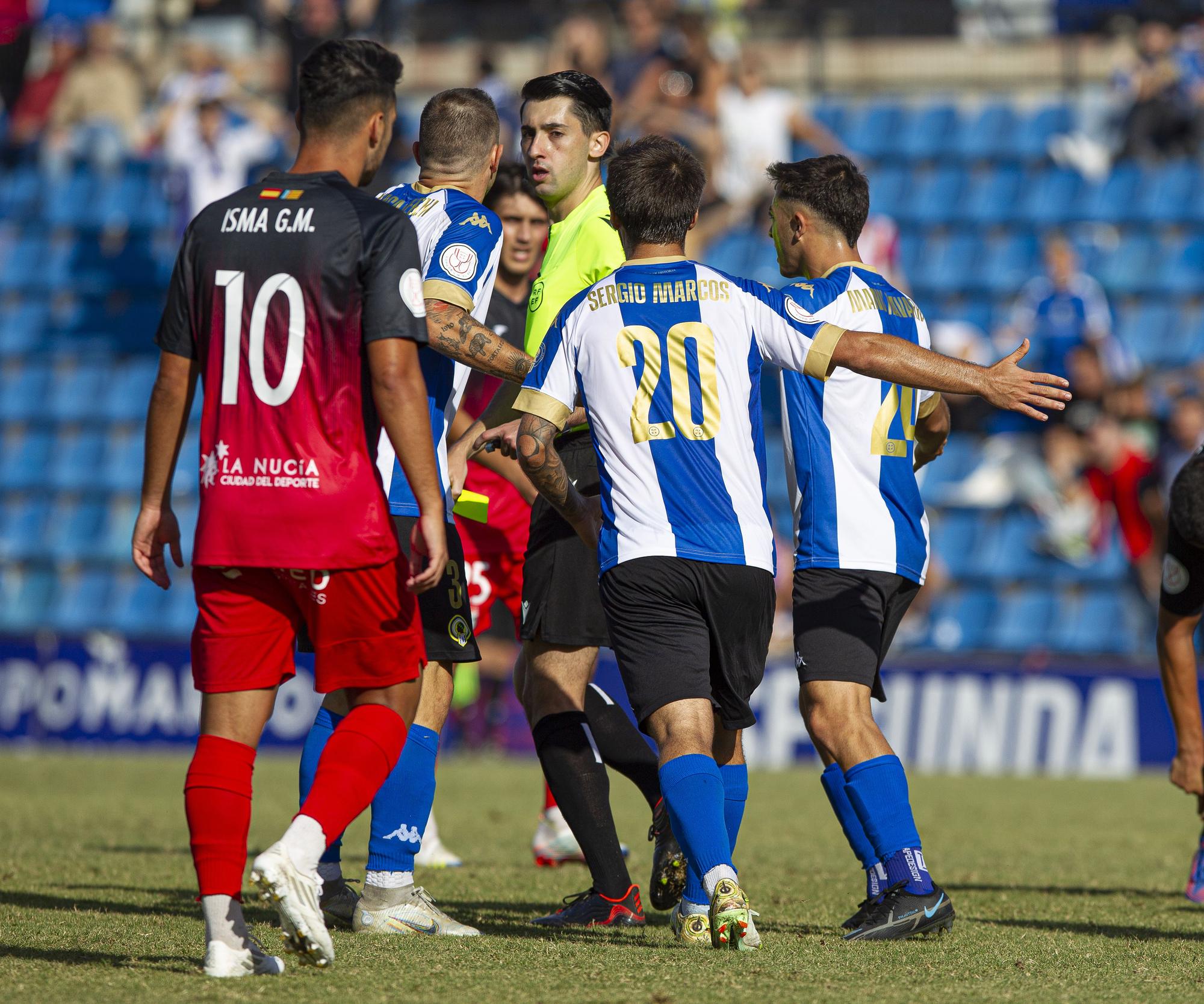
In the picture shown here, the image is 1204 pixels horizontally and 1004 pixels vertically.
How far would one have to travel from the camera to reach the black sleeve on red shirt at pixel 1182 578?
5.21m

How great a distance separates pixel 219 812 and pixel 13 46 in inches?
662

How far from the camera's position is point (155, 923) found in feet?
16.1

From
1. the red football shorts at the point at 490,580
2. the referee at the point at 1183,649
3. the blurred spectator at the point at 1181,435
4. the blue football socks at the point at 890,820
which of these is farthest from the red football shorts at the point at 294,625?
the blurred spectator at the point at 1181,435

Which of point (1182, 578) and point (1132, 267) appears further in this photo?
point (1132, 267)

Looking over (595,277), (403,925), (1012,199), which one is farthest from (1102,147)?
(403,925)

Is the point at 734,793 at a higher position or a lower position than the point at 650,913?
higher

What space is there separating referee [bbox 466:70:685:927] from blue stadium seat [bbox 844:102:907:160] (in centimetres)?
1125

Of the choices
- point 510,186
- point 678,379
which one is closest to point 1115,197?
point 510,186

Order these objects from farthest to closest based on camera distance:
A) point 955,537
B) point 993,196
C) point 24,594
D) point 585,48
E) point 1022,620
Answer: point 993,196 < point 585,48 < point 24,594 < point 955,537 < point 1022,620

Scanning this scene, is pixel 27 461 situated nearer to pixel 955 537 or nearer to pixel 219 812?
pixel 955 537

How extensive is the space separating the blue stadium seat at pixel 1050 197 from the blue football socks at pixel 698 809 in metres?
11.8

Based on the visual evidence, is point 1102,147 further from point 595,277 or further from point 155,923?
point 155,923

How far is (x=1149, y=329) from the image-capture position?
1392 cm

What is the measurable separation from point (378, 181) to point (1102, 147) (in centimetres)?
713
